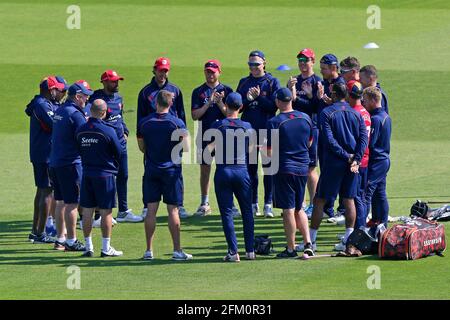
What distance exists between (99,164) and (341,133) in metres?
3.41

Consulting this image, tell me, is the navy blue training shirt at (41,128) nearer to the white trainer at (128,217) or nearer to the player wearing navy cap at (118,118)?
the player wearing navy cap at (118,118)

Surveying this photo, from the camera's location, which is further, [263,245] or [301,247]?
[301,247]

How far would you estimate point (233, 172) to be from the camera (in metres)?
16.7

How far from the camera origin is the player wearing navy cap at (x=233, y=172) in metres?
16.6

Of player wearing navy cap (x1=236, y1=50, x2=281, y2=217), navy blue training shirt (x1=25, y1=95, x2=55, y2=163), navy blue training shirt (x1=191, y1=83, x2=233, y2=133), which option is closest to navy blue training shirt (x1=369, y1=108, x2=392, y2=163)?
player wearing navy cap (x1=236, y1=50, x2=281, y2=217)

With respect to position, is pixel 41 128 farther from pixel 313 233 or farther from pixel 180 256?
pixel 313 233

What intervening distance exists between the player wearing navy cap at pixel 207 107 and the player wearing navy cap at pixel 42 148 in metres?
2.66

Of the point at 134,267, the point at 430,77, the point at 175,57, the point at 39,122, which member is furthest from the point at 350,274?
the point at 175,57

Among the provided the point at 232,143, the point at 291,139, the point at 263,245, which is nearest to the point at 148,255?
the point at 263,245

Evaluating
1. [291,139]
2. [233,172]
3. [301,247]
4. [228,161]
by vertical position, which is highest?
[291,139]

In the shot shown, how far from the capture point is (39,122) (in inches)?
735

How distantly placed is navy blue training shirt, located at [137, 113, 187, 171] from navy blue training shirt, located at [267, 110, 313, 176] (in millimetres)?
1308

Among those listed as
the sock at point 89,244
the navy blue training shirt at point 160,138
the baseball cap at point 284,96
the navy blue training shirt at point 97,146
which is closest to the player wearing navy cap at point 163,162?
the navy blue training shirt at point 160,138

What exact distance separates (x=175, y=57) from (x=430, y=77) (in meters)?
7.75
